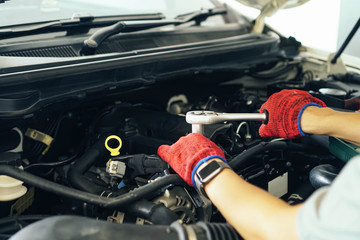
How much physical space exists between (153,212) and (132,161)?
0.22 m

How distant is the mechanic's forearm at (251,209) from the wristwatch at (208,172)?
0.04 feet

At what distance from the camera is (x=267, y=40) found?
1.81 metres

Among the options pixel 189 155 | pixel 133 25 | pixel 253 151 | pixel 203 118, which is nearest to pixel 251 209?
pixel 189 155

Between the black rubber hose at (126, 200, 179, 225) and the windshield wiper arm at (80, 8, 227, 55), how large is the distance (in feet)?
1.79

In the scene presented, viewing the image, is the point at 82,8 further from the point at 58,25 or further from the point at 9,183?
the point at 9,183

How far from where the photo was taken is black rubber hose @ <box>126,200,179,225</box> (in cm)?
93

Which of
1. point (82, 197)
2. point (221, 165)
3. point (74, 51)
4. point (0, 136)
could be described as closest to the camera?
point (221, 165)

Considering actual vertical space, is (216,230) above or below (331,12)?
below

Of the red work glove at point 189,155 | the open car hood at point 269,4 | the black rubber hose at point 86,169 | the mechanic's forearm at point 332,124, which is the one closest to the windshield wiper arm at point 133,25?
the open car hood at point 269,4

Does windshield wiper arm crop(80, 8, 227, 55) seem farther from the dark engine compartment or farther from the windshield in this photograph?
the dark engine compartment

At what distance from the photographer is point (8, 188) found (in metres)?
0.99

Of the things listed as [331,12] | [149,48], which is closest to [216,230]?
[149,48]

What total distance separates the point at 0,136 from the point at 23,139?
0.07m

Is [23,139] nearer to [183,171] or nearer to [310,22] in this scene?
[183,171]
